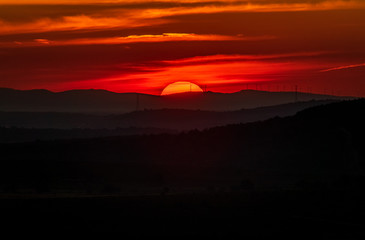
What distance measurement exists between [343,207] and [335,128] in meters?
36.9

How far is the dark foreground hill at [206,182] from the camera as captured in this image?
33.0 meters

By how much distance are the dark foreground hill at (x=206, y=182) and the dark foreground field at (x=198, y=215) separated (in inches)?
1.7

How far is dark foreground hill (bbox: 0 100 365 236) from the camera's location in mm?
33000

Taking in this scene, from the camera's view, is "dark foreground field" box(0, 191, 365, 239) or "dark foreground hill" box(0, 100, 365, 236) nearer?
"dark foreground field" box(0, 191, 365, 239)

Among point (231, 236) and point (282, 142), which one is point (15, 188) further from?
point (282, 142)

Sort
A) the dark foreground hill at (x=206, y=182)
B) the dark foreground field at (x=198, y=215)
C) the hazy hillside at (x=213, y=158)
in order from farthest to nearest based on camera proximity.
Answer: the hazy hillside at (x=213, y=158), the dark foreground hill at (x=206, y=182), the dark foreground field at (x=198, y=215)

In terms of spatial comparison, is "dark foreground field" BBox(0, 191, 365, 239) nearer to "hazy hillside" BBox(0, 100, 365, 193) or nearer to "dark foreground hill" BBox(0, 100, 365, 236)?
"dark foreground hill" BBox(0, 100, 365, 236)

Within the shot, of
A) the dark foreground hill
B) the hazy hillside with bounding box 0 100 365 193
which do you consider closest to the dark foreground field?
the dark foreground hill

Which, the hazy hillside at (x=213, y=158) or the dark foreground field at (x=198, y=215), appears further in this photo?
the hazy hillside at (x=213, y=158)

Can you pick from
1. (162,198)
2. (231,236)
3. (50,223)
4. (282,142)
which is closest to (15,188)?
(162,198)

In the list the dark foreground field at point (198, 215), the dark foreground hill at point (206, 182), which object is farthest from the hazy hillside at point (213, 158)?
the dark foreground field at point (198, 215)

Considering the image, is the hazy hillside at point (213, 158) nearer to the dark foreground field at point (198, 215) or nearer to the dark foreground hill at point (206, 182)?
the dark foreground hill at point (206, 182)

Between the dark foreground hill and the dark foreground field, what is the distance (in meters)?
0.04

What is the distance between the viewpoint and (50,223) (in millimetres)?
33281
